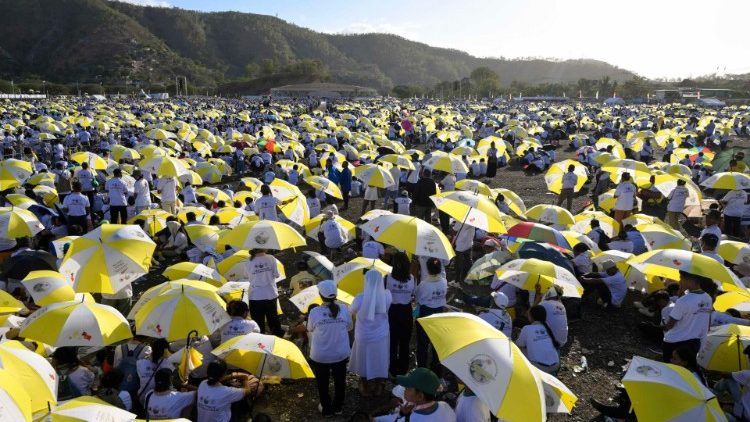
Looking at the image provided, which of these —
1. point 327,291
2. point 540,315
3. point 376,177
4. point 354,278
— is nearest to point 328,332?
point 327,291

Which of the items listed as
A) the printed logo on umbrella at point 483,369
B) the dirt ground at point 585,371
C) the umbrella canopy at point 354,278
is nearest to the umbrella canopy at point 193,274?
the dirt ground at point 585,371

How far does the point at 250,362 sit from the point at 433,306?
197 cm

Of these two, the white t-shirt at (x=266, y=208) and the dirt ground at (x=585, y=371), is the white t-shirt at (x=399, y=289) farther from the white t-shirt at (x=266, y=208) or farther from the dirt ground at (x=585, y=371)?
the white t-shirt at (x=266, y=208)

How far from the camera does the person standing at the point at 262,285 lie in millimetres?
6039

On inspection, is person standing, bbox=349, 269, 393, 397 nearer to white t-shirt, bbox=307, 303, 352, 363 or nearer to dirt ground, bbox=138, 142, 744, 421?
white t-shirt, bbox=307, 303, 352, 363

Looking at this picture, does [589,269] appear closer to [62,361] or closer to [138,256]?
[138,256]

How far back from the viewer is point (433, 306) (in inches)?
221

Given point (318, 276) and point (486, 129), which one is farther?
point (486, 129)

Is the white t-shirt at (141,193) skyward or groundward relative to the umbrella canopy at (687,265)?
groundward

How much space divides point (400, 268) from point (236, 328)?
174 centimetres

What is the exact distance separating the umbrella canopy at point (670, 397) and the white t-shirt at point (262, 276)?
381 cm

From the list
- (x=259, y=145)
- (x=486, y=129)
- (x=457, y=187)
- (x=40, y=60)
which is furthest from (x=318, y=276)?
(x=40, y=60)

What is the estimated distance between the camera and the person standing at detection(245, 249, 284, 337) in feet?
19.8

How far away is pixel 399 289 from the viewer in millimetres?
5496
